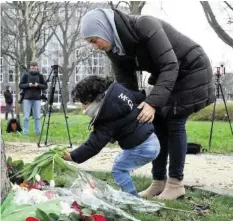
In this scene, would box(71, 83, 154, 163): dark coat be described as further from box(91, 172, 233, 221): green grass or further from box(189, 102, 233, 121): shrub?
box(189, 102, 233, 121): shrub

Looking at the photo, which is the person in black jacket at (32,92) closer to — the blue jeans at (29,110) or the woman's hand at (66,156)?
the blue jeans at (29,110)

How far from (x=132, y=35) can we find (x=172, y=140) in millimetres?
839

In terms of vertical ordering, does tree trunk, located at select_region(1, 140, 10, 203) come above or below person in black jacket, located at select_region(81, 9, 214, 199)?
below

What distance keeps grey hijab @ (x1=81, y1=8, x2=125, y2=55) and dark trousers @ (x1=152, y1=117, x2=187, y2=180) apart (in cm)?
79

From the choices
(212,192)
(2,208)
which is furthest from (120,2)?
(2,208)

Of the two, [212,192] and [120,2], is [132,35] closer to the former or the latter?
[212,192]

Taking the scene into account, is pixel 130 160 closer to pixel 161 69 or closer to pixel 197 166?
pixel 161 69

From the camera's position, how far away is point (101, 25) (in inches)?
121

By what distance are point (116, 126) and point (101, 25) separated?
613mm

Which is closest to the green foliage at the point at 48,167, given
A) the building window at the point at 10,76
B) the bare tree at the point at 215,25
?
the bare tree at the point at 215,25

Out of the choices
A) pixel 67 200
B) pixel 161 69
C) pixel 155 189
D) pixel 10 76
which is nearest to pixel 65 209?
pixel 67 200

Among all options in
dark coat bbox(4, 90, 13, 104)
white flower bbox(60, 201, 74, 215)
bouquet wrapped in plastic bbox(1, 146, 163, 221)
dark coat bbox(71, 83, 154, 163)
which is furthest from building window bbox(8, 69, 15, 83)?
→ white flower bbox(60, 201, 74, 215)

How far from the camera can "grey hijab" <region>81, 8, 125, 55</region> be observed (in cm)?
306

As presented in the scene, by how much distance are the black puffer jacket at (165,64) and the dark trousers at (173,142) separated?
93 millimetres
